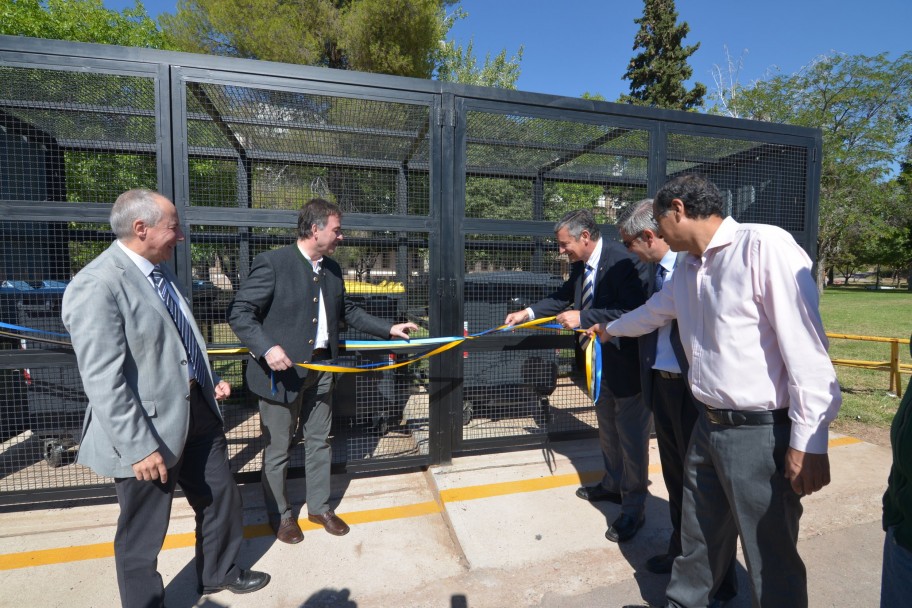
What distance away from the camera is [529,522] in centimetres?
325

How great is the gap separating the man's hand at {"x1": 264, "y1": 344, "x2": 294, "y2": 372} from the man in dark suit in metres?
0.03

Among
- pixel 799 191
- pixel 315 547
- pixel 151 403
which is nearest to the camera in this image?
pixel 151 403

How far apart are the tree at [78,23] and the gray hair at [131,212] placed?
35.3ft

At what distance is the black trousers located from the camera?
2.12m

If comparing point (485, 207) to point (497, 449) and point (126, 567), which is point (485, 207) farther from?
point (126, 567)

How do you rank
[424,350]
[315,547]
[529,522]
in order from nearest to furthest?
[315,547] < [529,522] < [424,350]

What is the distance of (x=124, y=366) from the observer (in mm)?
2068

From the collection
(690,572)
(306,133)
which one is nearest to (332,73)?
(306,133)

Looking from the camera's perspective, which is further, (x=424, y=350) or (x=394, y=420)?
(x=394, y=420)

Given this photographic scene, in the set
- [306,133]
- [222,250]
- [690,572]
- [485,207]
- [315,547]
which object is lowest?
[315,547]


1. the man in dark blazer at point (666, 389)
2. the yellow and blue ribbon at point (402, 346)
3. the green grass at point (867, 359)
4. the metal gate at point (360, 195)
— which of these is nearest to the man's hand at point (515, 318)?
the yellow and blue ribbon at point (402, 346)

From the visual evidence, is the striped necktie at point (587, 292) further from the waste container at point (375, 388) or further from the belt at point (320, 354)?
the belt at point (320, 354)

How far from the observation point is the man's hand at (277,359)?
2709 mm

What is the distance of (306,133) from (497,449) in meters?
3.20
